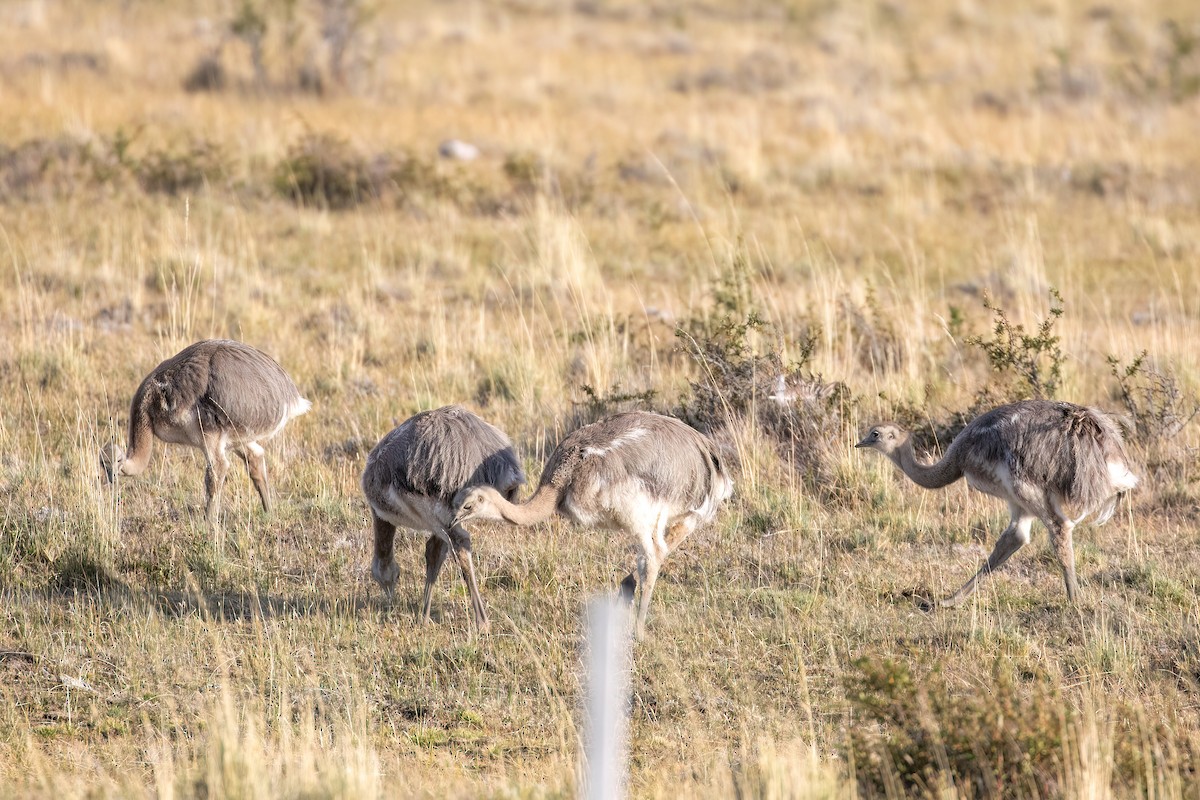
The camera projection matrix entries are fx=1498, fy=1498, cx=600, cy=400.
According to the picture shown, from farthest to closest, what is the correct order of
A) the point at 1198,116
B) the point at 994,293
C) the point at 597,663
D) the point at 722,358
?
the point at 1198,116, the point at 994,293, the point at 722,358, the point at 597,663

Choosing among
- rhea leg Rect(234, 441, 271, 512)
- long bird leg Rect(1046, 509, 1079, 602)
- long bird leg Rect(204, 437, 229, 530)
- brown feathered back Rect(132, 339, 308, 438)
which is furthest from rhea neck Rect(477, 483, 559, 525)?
long bird leg Rect(1046, 509, 1079, 602)

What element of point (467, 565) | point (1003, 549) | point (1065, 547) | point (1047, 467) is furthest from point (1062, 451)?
point (467, 565)

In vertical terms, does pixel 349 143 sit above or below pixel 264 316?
above

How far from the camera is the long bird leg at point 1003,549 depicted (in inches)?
326

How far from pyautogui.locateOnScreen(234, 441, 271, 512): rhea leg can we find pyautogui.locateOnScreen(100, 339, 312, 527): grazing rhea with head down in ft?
0.20

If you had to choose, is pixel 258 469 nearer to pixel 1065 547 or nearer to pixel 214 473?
pixel 214 473

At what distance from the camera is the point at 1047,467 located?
8000 millimetres

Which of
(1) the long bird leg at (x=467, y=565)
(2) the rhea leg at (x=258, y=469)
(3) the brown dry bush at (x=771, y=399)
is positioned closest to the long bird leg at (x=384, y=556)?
(1) the long bird leg at (x=467, y=565)

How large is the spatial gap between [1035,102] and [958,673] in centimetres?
1922

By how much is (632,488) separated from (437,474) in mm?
991

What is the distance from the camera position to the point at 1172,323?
1314cm

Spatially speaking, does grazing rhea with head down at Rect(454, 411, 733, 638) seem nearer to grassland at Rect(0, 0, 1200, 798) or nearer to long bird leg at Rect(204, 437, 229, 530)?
grassland at Rect(0, 0, 1200, 798)

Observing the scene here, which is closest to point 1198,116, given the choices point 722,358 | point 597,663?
point 722,358

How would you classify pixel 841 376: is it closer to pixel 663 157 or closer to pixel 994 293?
pixel 994 293
